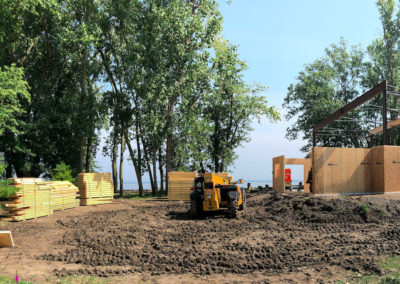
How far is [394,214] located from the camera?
13.3 meters

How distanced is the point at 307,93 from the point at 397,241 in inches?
1342

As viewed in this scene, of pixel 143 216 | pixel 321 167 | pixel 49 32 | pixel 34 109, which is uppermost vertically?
pixel 49 32

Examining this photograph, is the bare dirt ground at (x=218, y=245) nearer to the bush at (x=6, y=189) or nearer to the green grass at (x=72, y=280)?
the green grass at (x=72, y=280)

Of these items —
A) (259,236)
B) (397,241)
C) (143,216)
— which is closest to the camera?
(397,241)

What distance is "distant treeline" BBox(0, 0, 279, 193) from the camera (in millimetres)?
26188

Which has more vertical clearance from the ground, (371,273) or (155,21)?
(155,21)

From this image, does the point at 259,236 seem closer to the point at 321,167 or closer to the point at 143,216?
the point at 143,216

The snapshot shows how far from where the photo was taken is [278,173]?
23250 mm

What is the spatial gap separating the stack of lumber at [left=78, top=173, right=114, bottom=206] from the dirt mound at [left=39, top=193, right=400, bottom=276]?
480 centimetres

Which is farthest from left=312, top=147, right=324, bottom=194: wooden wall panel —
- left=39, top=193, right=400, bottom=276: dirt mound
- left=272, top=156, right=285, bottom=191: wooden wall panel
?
left=272, top=156, right=285, bottom=191: wooden wall panel

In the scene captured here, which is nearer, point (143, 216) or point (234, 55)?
point (143, 216)

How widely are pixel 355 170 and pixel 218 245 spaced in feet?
40.4

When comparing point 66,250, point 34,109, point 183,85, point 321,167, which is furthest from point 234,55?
point 66,250

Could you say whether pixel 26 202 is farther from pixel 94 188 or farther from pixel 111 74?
pixel 111 74
